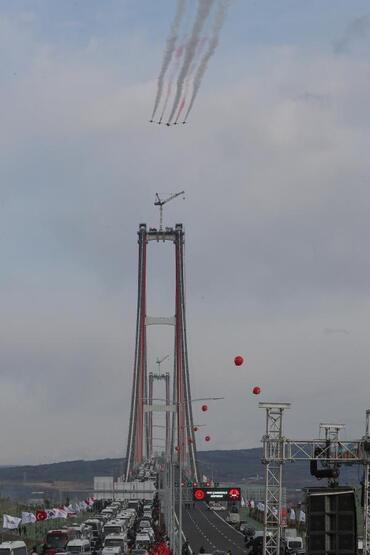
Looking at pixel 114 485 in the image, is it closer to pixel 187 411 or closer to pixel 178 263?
pixel 187 411

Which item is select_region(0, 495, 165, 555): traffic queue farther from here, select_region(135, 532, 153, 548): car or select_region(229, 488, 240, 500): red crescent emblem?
select_region(229, 488, 240, 500): red crescent emblem

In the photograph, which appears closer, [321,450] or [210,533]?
[321,450]

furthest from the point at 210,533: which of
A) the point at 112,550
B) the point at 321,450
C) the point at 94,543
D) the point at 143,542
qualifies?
the point at 321,450

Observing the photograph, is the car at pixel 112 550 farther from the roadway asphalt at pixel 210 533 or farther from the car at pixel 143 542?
the roadway asphalt at pixel 210 533

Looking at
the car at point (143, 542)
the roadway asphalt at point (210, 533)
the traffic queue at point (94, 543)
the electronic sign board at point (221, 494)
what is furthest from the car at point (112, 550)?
the electronic sign board at point (221, 494)

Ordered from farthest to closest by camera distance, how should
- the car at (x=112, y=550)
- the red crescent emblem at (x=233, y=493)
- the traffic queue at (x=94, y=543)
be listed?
the red crescent emblem at (x=233, y=493) → the car at (x=112, y=550) → the traffic queue at (x=94, y=543)

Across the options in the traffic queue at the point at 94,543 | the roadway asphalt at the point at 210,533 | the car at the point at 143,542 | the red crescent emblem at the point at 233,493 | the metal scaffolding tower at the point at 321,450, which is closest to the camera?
the metal scaffolding tower at the point at 321,450

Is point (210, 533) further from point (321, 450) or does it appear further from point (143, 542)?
point (321, 450)

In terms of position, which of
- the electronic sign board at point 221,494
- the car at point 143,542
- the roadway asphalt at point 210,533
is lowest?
the roadway asphalt at point 210,533

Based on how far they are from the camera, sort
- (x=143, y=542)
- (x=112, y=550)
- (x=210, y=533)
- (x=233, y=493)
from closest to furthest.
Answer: (x=112, y=550) → (x=143, y=542) → (x=233, y=493) → (x=210, y=533)

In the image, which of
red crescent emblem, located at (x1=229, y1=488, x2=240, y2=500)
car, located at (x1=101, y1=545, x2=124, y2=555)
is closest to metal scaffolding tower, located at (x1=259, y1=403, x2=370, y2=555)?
car, located at (x1=101, y1=545, x2=124, y2=555)
